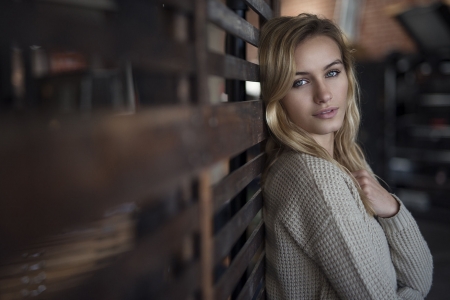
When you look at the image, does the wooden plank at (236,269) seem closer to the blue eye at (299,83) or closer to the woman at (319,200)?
the woman at (319,200)

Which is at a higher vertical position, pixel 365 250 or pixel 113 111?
pixel 113 111

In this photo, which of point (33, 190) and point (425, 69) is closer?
point (33, 190)

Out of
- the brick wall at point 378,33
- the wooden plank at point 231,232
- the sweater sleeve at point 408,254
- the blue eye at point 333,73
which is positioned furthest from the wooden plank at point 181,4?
the brick wall at point 378,33

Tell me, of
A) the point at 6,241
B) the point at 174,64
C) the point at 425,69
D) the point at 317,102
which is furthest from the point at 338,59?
the point at 425,69

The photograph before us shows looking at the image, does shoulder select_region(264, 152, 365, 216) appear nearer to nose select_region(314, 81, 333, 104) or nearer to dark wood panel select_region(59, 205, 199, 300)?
nose select_region(314, 81, 333, 104)

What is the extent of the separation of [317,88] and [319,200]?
44cm

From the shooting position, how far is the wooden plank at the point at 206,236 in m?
0.62

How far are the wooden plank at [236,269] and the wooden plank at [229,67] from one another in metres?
0.37

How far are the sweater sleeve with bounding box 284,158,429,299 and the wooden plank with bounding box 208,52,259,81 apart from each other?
33 centimetres

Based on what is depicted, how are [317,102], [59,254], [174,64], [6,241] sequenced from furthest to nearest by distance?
[317,102], [59,254], [174,64], [6,241]

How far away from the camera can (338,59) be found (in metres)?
1.43

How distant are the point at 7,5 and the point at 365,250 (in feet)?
3.19

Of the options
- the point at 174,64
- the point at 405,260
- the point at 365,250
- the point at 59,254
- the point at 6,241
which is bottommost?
the point at 405,260

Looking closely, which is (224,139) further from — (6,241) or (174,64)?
(6,241)
